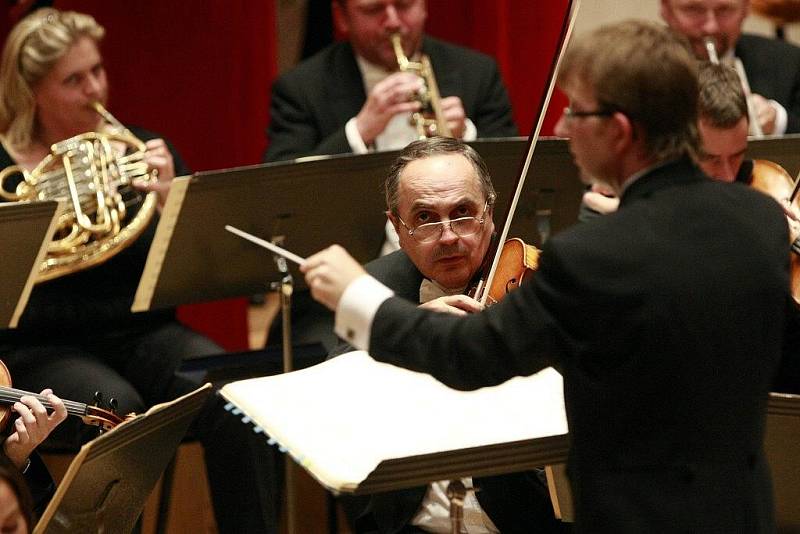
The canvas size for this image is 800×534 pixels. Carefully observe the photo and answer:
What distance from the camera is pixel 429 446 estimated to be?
5.16 ft

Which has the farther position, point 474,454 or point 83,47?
point 83,47

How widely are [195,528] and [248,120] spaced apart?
5.33 ft

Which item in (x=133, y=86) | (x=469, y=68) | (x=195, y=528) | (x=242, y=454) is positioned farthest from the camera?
(x=133, y=86)

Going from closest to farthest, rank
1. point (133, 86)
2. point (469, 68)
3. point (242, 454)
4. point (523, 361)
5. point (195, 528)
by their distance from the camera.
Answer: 1. point (523, 361)
2. point (242, 454)
3. point (195, 528)
4. point (469, 68)
5. point (133, 86)

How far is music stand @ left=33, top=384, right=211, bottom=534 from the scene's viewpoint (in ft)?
6.28

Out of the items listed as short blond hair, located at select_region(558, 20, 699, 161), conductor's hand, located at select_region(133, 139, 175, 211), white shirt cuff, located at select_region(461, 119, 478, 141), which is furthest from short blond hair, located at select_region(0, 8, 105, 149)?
short blond hair, located at select_region(558, 20, 699, 161)

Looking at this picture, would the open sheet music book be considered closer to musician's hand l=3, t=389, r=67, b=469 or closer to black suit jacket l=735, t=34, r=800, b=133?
musician's hand l=3, t=389, r=67, b=469

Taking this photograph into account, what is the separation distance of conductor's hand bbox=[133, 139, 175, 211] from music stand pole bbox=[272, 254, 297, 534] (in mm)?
411

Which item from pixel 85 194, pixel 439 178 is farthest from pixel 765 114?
pixel 85 194

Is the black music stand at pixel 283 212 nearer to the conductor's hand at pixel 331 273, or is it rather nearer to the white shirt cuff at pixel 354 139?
the white shirt cuff at pixel 354 139

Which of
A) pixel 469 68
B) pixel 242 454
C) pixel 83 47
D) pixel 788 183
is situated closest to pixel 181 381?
pixel 242 454

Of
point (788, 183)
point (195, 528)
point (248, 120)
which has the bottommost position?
point (195, 528)

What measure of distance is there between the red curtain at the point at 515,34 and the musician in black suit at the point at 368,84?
79 cm

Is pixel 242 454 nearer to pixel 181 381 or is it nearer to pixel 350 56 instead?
pixel 181 381
